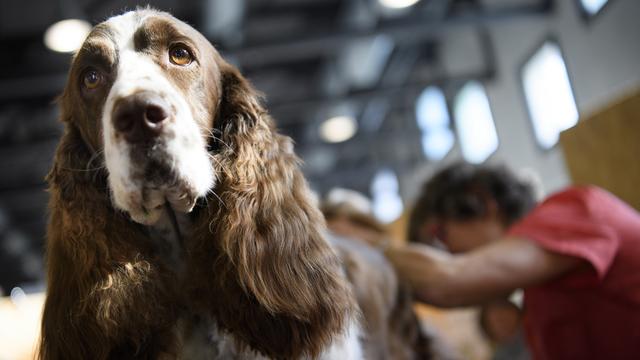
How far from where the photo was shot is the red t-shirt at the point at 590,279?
192 centimetres

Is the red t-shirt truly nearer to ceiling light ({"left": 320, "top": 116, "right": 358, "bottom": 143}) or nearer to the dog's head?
the dog's head

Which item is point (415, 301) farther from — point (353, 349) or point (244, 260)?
point (244, 260)

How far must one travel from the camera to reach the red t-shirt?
1.92 metres

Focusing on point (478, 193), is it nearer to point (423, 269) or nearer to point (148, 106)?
point (423, 269)

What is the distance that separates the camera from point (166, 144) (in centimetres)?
128

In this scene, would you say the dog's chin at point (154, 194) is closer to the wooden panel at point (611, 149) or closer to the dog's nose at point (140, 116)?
the dog's nose at point (140, 116)

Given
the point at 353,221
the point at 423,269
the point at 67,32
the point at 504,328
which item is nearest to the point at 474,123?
the point at 67,32

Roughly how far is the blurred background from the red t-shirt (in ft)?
1.96

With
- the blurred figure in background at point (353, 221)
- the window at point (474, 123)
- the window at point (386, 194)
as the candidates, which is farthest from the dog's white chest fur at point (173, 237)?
the window at point (386, 194)

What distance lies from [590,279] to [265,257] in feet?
3.47

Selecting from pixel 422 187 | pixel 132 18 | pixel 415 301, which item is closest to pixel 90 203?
pixel 132 18

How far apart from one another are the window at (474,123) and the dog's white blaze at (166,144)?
7.93 meters

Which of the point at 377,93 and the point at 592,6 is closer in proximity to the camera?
the point at 592,6

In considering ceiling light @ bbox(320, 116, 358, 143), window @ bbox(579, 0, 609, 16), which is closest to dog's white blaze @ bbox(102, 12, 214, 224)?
window @ bbox(579, 0, 609, 16)
